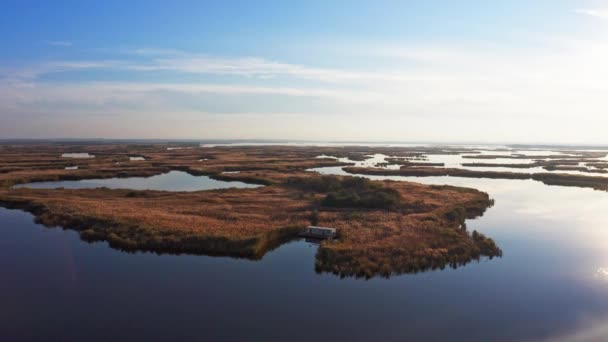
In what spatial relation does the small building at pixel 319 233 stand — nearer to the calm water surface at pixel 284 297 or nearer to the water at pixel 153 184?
the calm water surface at pixel 284 297

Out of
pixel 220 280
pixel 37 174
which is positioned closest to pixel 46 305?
pixel 220 280

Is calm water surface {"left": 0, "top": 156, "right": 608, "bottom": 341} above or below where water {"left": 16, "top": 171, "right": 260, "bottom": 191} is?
below

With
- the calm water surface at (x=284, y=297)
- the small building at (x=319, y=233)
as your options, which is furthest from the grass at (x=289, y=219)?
the calm water surface at (x=284, y=297)

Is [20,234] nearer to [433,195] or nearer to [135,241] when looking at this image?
[135,241]

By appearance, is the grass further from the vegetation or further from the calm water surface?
the vegetation

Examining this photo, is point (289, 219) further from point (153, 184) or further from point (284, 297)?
point (153, 184)

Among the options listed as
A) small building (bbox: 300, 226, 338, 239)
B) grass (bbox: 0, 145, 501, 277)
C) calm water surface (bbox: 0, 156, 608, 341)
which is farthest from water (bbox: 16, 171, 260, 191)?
calm water surface (bbox: 0, 156, 608, 341)
